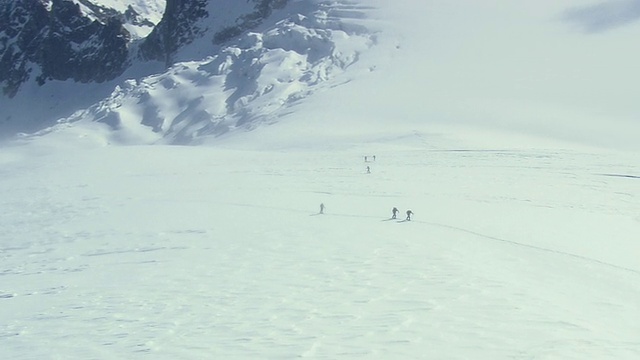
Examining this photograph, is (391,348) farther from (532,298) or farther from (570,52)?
(570,52)

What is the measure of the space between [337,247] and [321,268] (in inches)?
73.5

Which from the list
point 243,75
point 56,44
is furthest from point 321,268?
point 56,44

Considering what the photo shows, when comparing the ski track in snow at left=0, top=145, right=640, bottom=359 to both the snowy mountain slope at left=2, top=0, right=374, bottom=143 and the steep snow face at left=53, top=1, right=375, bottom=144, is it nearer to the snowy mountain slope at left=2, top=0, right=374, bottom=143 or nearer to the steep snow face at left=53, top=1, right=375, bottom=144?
the snowy mountain slope at left=2, top=0, right=374, bottom=143

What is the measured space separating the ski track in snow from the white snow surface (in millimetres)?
51

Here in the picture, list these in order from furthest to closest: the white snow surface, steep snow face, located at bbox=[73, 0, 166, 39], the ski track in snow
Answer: steep snow face, located at bbox=[73, 0, 166, 39], the white snow surface, the ski track in snow

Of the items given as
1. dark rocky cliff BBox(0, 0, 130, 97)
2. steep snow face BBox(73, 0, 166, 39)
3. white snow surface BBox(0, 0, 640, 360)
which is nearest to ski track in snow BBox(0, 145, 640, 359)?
white snow surface BBox(0, 0, 640, 360)

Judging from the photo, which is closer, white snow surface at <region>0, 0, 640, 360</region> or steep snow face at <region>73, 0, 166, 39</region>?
white snow surface at <region>0, 0, 640, 360</region>

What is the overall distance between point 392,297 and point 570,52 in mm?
56557

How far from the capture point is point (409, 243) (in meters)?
14.8

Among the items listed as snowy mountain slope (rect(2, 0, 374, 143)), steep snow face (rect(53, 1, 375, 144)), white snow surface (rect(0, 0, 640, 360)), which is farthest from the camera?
snowy mountain slope (rect(2, 0, 374, 143))

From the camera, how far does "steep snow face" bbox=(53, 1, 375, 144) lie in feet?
198

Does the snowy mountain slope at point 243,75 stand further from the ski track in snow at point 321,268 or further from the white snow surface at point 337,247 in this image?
the ski track in snow at point 321,268

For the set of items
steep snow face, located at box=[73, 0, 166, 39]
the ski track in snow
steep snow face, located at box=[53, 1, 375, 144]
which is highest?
steep snow face, located at box=[73, 0, 166, 39]

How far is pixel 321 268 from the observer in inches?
501
